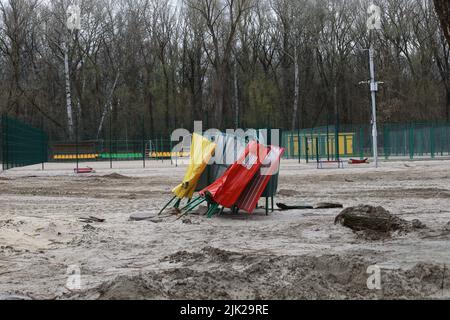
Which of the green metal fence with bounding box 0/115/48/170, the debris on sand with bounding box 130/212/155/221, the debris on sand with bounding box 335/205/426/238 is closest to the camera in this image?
the debris on sand with bounding box 335/205/426/238

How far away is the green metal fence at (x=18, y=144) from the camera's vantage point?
1043 inches

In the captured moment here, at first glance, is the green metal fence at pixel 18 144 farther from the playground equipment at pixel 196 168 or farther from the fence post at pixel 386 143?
the fence post at pixel 386 143

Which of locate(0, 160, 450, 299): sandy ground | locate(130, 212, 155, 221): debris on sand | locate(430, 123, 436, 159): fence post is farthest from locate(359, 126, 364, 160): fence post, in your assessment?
locate(130, 212, 155, 221): debris on sand

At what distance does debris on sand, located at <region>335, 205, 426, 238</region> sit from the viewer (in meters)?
7.99

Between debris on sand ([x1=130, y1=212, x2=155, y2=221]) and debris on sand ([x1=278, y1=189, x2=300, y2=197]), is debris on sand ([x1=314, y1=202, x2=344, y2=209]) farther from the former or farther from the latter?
debris on sand ([x1=130, y1=212, x2=155, y2=221])

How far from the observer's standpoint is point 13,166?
94.3 feet

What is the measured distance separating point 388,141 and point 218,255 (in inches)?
1330

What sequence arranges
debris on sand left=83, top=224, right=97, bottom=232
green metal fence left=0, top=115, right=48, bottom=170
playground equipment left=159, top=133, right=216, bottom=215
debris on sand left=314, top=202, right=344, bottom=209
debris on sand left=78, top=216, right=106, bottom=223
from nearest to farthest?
1. debris on sand left=83, top=224, right=97, bottom=232
2. debris on sand left=78, top=216, right=106, bottom=223
3. playground equipment left=159, top=133, right=216, bottom=215
4. debris on sand left=314, top=202, right=344, bottom=209
5. green metal fence left=0, top=115, right=48, bottom=170

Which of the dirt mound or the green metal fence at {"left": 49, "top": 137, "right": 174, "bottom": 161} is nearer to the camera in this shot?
the dirt mound

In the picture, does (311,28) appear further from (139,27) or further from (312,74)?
(139,27)

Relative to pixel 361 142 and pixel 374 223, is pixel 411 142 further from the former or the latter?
pixel 374 223

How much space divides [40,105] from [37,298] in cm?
5241
